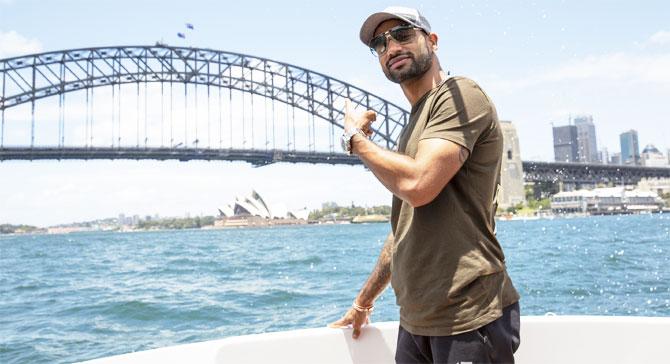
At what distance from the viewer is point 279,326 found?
24.0 feet

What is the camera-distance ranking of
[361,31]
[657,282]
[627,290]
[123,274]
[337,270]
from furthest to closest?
1. [123,274]
2. [337,270]
3. [657,282]
4. [627,290]
5. [361,31]

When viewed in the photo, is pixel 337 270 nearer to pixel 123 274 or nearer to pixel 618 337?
pixel 123 274

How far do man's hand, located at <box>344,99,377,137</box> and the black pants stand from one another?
0.52m

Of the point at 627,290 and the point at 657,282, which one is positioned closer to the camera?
the point at 627,290

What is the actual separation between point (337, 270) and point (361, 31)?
1390cm

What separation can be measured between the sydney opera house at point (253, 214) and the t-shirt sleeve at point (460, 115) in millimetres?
68222

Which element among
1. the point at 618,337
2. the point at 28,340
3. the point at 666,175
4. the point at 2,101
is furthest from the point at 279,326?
the point at 666,175

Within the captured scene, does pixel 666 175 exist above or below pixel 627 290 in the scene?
above

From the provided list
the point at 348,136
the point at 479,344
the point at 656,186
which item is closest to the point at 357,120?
the point at 348,136

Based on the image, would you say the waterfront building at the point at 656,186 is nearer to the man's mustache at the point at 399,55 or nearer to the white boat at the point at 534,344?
the white boat at the point at 534,344

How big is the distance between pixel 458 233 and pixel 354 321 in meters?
0.90

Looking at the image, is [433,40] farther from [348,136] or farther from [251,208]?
[251,208]

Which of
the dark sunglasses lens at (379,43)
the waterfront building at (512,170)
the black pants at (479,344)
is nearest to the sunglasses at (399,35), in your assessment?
the dark sunglasses lens at (379,43)

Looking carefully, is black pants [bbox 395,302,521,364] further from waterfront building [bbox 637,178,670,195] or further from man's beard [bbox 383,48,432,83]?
waterfront building [bbox 637,178,670,195]
